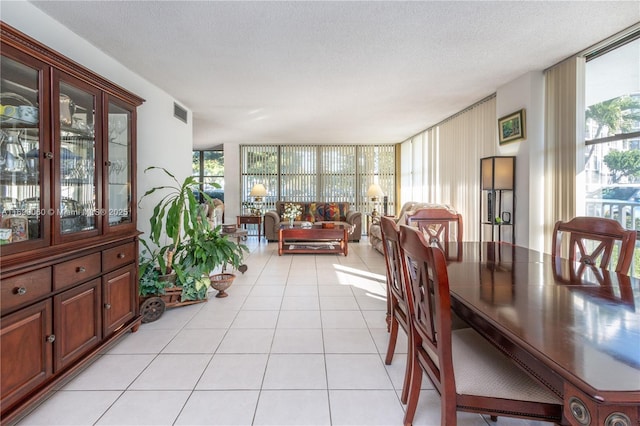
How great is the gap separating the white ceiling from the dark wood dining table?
1.85 meters

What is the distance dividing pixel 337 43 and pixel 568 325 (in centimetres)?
261

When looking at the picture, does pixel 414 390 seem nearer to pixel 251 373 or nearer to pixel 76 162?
pixel 251 373

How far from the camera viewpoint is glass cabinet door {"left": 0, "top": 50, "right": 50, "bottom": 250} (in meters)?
1.66

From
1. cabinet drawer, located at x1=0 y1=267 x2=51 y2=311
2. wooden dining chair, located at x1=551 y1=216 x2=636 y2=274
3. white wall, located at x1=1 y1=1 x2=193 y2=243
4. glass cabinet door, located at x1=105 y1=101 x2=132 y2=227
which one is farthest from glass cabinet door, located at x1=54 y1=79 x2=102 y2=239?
wooden dining chair, located at x1=551 y1=216 x2=636 y2=274

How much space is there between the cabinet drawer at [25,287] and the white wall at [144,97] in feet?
5.58

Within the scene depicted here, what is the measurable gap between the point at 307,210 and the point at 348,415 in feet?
21.4

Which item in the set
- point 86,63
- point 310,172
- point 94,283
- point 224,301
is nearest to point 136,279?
point 94,283

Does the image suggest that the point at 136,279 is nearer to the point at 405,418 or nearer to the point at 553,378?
the point at 405,418

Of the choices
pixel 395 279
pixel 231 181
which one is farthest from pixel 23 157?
pixel 231 181

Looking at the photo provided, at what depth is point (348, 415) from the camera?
165cm

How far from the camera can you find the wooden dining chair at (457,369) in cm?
110

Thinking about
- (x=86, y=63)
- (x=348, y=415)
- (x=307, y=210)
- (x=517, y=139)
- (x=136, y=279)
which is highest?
(x=86, y=63)

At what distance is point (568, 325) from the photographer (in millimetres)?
1015

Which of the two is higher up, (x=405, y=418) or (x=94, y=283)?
(x=94, y=283)
